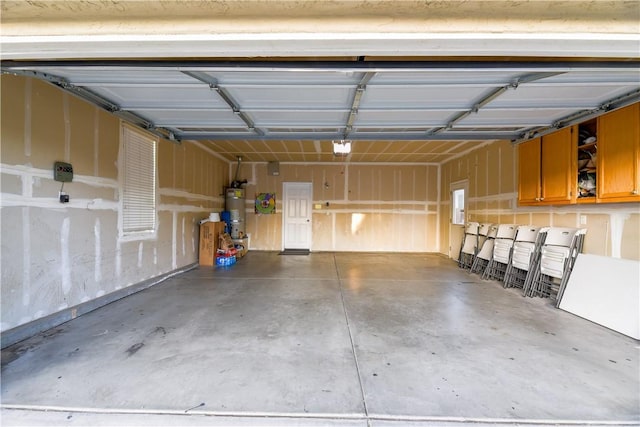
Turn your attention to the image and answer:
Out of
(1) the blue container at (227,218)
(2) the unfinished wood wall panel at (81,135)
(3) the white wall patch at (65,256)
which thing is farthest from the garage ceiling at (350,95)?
(1) the blue container at (227,218)

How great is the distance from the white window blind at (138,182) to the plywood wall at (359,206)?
3.57 metres

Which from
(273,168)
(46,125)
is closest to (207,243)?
(273,168)

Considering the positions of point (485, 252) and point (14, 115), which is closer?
point (14, 115)

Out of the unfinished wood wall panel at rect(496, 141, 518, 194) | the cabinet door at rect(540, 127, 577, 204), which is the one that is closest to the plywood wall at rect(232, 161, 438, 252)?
the unfinished wood wall panel at rect(496, 141, 518, 194)

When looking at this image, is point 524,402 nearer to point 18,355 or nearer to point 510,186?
point 18,355

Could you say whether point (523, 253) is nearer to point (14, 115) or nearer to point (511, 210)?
point (511, 210)

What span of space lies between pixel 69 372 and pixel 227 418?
1311mm

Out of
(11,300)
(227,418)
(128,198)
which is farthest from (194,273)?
(227,418)

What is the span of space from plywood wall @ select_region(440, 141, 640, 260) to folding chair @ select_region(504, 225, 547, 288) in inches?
7.7

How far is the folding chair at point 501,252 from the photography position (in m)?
4.32

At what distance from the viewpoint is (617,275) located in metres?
2.77

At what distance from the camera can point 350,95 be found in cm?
275

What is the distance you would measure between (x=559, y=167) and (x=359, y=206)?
4541mm

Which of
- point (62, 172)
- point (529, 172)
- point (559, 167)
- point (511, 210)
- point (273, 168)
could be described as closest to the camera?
point (62, 172)
